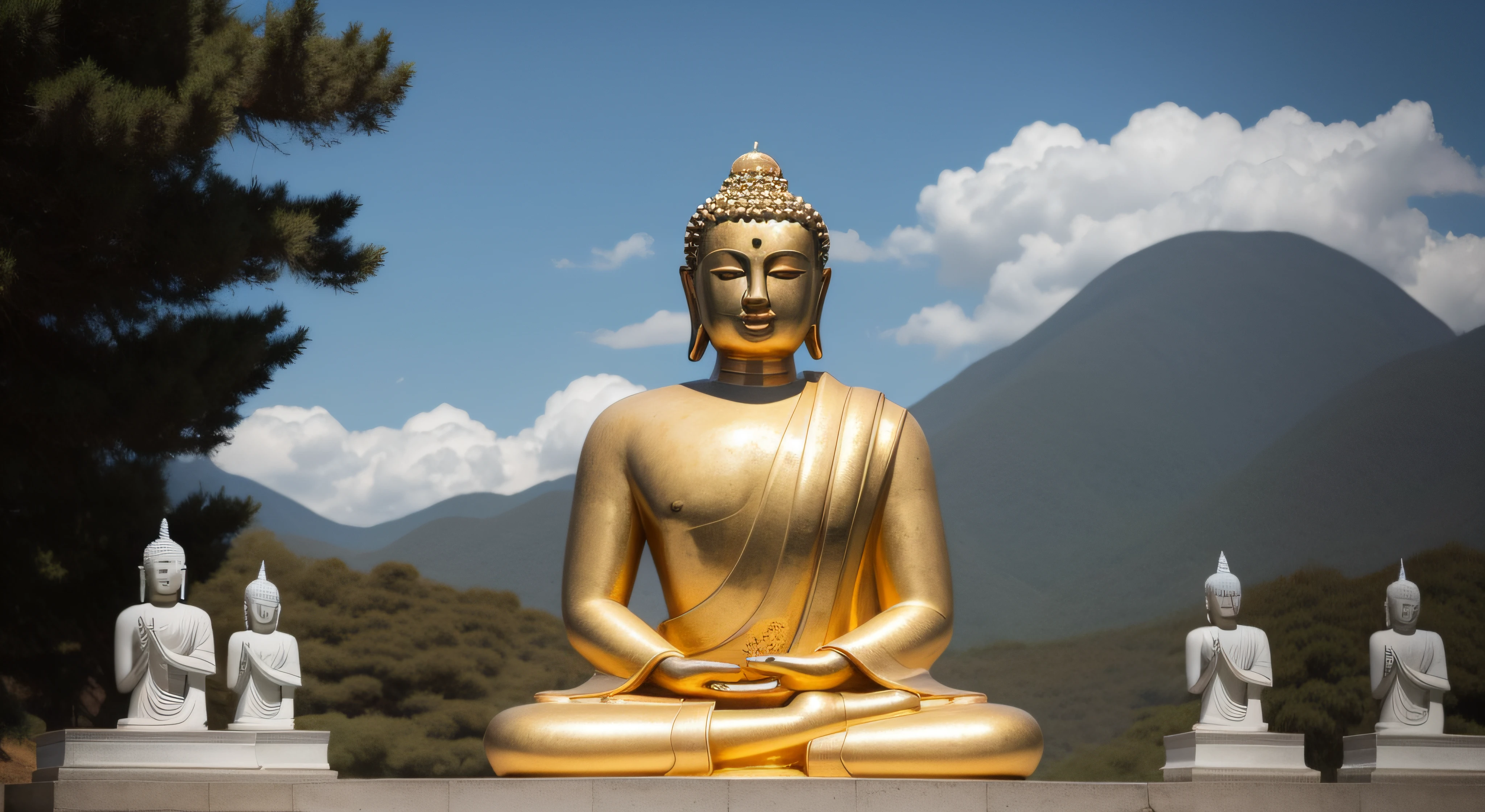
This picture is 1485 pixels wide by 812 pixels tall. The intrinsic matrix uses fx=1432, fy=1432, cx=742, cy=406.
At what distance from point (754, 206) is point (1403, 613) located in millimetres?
4307

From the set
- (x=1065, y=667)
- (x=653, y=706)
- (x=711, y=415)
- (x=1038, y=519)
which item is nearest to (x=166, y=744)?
(x=653, y=706)

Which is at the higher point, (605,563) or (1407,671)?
(605,563)

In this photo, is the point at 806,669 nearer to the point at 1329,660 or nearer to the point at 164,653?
the point at 164,653

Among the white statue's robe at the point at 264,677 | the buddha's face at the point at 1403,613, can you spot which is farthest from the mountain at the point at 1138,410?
the white statue's robe at the point at 264,677

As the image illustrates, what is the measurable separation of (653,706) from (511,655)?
637 inches

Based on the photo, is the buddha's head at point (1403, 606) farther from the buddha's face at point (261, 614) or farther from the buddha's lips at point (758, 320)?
the buddha's face at point (261, 614)

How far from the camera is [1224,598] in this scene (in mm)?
8148

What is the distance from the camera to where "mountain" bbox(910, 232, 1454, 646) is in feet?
87.5

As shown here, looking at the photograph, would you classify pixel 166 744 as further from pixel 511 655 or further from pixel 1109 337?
pixel 1109 337

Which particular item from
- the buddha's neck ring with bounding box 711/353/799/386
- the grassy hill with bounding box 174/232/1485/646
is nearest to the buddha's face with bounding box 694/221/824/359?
the buddha's neck ring with bounding box 711/353/799/386

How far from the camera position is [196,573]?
12445 mm

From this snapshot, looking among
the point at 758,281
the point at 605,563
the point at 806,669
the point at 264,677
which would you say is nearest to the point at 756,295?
the point at 758,281

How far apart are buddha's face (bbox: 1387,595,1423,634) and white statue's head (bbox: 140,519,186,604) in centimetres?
660

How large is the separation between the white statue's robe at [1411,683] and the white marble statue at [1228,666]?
603 mm
